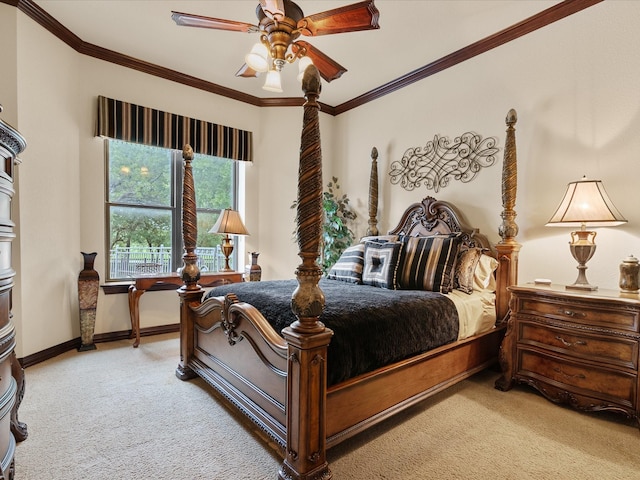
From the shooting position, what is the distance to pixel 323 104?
460 centimetres

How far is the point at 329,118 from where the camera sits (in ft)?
15.6

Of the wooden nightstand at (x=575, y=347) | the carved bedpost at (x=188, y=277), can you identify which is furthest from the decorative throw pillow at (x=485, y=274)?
the carved bedpost at (x=188, y=277)

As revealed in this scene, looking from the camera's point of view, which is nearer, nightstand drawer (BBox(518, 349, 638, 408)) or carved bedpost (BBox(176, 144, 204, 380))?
nightstand drawer (BBox(518, 349, 638, 408))

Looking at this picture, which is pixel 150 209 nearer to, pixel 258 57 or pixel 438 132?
pixel 258 57

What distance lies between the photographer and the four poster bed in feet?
4.66

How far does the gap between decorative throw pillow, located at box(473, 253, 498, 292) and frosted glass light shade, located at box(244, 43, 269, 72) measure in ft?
7.66

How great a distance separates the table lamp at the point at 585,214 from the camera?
2.13 metres

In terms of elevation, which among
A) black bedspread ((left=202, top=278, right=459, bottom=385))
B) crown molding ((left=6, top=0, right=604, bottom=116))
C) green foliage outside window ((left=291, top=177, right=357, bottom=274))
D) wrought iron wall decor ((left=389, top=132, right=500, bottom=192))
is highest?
crown molding ((left=6, top=0, right=604, bottom=116))

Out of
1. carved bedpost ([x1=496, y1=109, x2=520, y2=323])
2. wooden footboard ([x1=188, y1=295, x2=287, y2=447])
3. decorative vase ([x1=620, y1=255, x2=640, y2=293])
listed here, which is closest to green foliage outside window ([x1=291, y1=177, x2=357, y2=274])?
carved bedpost ([x1=496, y1=109, x2=520, y2=323])

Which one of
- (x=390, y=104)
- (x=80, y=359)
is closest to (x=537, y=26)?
(x=390, y=104)

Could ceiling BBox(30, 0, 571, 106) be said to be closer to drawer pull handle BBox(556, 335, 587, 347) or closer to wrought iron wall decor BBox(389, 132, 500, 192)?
wrought iron wall decor BBox(389, 132, 500, 192)

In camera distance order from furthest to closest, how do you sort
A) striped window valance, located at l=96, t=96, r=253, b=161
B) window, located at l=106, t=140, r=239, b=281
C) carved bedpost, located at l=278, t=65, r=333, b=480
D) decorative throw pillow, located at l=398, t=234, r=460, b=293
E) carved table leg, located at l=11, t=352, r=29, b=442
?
window, located at l=106, t=140, r=239, b=281 → striped window valance, located at l=96, t=96, r=253, b=161 → decorative throw pillow, located at l=398, t=234, r=460, b=293 → carved table leg, located at l=11, t=352, r=29, b=442 → carved bedpost, located at l=278, t=65, r=333, b=480

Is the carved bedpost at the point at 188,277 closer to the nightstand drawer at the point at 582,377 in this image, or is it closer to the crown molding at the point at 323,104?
the crown molding at the point at 323,104

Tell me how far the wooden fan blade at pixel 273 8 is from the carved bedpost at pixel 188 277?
46.3 inches
